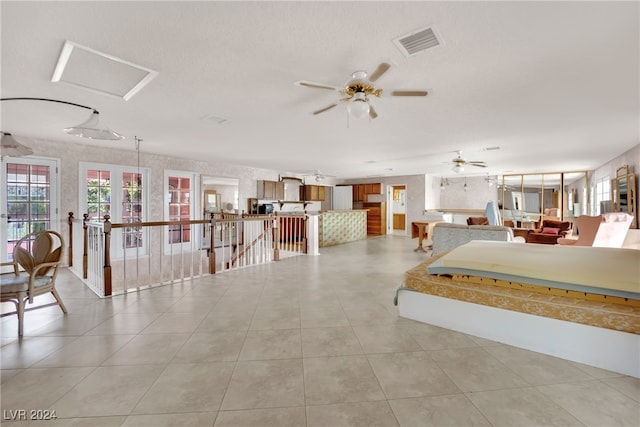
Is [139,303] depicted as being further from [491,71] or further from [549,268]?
[491,71]

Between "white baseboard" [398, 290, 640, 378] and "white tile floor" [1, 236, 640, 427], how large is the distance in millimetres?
78

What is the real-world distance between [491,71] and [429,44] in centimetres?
80

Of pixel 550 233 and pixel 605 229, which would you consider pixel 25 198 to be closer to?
pixel 605 229

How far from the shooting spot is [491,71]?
233 cm

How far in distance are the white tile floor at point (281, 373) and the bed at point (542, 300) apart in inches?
4.9

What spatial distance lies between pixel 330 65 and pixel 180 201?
19.2 ft

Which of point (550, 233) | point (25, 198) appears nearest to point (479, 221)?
point (550, 233)

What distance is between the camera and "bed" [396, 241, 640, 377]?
1.85 metres

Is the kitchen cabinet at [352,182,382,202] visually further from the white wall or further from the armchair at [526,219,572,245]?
the armchair at [526,219,572,245]

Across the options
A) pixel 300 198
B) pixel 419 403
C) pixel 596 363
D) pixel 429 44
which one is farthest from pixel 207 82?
pixel 300 198

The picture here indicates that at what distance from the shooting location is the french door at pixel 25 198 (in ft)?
14.4

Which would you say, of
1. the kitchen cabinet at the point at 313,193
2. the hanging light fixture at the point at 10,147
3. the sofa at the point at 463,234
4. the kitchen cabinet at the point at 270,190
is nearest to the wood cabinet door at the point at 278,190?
the kitchen cabinet at the point at 270,190

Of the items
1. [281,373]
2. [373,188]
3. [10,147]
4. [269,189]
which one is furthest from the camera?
[373,188]

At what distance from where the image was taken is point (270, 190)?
8758mm
